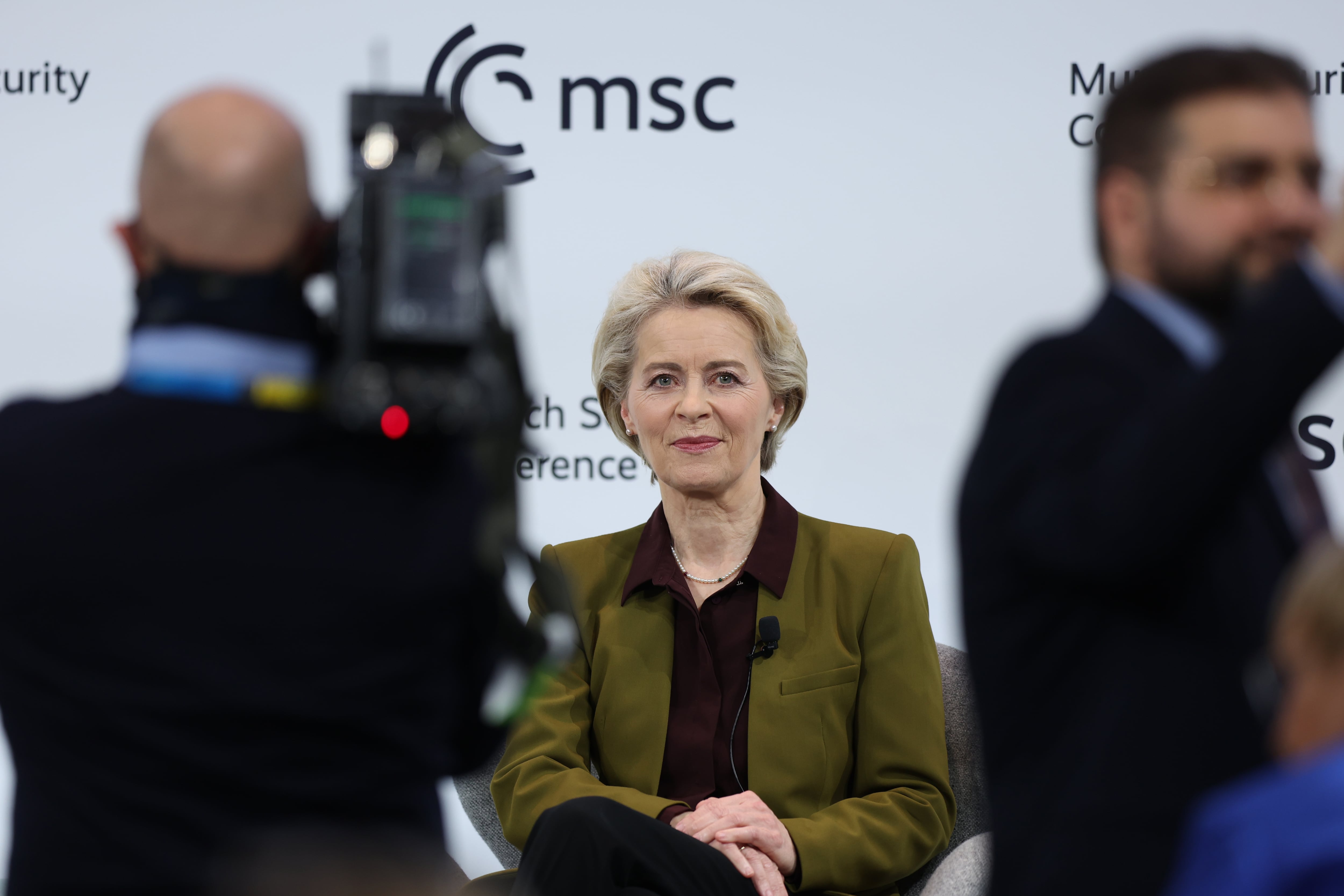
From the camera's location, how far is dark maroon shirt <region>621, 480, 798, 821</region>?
2561 millimetres

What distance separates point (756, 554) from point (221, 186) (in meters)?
1.66

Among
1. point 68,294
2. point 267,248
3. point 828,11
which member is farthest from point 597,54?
point 267,248

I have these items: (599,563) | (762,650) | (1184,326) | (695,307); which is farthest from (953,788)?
(1184,326)

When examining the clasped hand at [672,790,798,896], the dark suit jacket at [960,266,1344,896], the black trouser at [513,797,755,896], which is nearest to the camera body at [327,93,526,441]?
the dark suit jacket at [960,266,1344,896]

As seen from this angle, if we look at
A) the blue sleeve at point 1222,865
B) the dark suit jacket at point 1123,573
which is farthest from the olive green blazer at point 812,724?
the blue sleeve at point 1222,865

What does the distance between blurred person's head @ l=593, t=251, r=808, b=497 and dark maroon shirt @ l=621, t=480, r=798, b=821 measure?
0.52 ft

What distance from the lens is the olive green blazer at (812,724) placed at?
2490 mm

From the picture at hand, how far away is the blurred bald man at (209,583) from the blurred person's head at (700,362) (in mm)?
1559

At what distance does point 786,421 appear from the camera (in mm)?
3008

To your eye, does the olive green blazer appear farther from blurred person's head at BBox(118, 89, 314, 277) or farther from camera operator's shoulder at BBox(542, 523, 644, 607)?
blurred person's head at BBox(118, 89, 314, 277)

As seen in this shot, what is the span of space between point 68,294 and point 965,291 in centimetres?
246

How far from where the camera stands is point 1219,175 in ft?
4.15

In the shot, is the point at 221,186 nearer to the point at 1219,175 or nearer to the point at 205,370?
the point at 205,370

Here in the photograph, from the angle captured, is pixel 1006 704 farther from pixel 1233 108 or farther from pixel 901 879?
pixel 901 879
